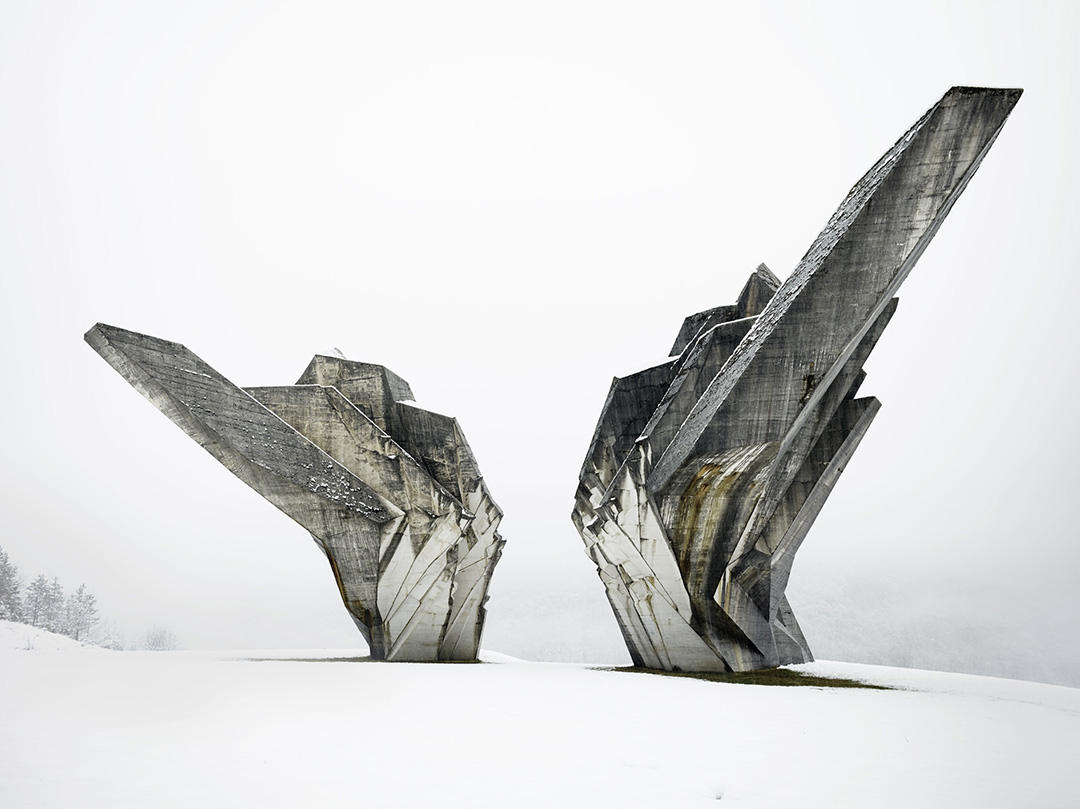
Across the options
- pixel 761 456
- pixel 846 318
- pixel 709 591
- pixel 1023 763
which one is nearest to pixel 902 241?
pixel 846 318

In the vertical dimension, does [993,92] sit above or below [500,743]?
above

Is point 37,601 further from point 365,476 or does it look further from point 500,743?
point 500,743

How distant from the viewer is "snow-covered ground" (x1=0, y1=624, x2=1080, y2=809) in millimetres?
3613

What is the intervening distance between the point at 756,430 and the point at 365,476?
6016mm

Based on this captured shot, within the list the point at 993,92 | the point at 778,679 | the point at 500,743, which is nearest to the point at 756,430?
the point at 778,679

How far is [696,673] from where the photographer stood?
370 inches

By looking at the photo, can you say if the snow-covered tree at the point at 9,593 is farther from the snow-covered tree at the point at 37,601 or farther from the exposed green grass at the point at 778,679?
the exposed green grass at the point at 778,679

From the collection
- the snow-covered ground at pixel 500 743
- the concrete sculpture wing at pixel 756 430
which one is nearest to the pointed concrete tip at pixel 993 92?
the concrete sculpture wing at pixel 756 430

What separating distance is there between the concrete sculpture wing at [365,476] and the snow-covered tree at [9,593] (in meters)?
22.4

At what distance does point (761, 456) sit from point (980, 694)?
3.22 m

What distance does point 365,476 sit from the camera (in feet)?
37.3

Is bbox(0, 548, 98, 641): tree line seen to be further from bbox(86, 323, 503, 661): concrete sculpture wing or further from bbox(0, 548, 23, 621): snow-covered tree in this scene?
bbox(86, 323, 503, 661): concrete sculpture wing

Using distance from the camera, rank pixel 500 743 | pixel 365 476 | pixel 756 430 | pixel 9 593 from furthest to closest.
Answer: pixel 9 593 → pixel 365 476 → pixel 756 430 → pixel 500 743

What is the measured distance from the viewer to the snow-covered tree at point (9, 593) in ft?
87.4
